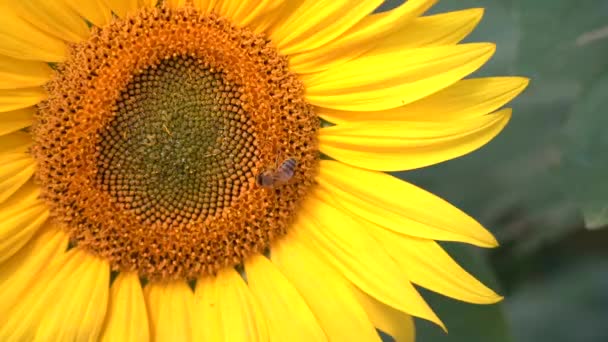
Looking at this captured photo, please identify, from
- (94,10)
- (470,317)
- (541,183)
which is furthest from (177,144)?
(541,183)

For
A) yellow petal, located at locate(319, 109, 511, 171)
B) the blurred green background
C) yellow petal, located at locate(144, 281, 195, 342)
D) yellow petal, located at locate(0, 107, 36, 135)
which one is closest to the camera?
yellow petal, located at locate(319, 109, 511, 171)

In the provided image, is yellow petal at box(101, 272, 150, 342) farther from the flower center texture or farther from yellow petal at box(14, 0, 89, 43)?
yellow petal at box(14, 0, 89, 43)

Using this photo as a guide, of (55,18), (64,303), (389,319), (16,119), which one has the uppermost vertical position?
(55,18)

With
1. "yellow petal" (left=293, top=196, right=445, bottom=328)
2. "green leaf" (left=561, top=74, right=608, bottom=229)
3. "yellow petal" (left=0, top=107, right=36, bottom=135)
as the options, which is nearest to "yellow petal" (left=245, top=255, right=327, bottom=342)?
"yellow petal" (left=293, top=196, right=445, bottom=328)

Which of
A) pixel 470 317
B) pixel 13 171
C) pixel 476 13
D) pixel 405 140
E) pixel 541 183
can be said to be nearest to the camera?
pixel 476 13

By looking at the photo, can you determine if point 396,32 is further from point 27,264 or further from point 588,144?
point 27,264

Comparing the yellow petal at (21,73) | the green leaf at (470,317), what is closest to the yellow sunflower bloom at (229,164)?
the yellow petal at (21,73)
